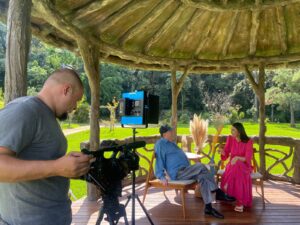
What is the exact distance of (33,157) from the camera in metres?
1.22

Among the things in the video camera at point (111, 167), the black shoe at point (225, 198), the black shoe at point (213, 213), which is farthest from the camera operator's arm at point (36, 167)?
the black shoe at point (225, 198)

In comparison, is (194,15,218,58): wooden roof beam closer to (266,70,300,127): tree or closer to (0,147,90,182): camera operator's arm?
(0,147,90,182): camera operator's arm

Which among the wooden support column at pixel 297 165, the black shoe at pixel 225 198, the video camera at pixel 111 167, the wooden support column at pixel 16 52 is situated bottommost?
the black shoe at pixel 225 198

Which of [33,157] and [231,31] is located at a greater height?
[231,31]

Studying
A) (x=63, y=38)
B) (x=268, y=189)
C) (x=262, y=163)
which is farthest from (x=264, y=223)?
(x=63, y=38)

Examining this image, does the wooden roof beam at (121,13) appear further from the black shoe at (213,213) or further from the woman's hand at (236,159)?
the black shoe at (213,213)

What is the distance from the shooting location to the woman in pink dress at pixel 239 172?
4114 mm

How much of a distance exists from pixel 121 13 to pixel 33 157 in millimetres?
3050

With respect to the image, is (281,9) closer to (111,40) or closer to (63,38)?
(111,40)

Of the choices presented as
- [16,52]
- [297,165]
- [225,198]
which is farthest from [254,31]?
[16,52]

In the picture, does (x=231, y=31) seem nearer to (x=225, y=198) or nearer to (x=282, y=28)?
(x=282, y=28)

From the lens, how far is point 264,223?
3.60 m

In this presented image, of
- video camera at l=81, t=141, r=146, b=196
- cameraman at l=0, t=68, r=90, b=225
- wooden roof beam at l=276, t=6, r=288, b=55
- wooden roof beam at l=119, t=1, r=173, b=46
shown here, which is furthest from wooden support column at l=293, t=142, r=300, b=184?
cameraman at l=0, t=68, r=90, b=225

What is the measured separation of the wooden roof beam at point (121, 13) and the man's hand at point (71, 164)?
3018mm
